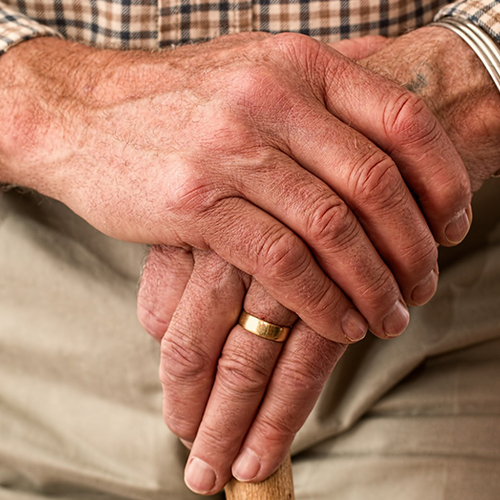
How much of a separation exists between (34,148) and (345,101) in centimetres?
41

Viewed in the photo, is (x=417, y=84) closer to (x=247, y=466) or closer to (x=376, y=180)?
(x=376, y=180)

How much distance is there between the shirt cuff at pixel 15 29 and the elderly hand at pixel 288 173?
0.18 m

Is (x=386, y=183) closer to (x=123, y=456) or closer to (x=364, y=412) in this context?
(x=364, y=412)

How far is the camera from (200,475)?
813mm

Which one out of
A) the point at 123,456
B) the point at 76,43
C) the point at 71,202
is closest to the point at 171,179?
the point at 71,202

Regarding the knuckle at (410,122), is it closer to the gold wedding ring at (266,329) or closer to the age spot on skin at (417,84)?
the age spot on skin at (417,84)

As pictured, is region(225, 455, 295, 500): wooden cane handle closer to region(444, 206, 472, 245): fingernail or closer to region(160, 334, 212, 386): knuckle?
region(160, 334, 212, 386): knuckle

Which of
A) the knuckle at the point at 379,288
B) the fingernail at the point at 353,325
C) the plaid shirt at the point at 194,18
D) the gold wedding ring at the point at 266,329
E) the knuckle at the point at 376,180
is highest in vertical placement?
the plaid shirt at the point at 194,18

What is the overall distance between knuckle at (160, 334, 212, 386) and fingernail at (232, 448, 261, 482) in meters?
0.11

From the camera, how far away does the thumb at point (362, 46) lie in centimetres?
91

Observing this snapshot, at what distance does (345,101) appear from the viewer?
743mm

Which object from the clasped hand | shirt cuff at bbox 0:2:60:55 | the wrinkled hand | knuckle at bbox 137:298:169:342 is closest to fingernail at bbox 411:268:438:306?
the clasped hand

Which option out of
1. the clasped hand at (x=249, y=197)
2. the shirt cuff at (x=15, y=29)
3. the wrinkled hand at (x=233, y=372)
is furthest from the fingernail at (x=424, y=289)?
the shirt cuff at (x=15, y=29)

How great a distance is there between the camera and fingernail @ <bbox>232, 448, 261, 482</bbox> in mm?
792
